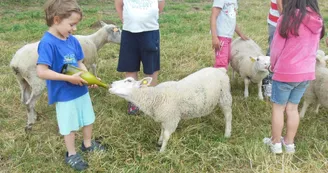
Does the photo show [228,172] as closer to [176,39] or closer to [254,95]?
[254,95]

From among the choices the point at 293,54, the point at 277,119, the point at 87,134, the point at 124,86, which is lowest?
the point at 87,134

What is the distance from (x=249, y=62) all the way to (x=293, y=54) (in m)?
1.96

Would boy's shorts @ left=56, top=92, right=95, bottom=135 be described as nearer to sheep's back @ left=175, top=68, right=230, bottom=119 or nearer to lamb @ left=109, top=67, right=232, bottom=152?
lamb @ left=109, top=67, right=232, bottom=152

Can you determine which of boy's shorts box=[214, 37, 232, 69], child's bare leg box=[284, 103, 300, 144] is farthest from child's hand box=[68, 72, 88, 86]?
boy's shorts box=[214, 37, 232, 69]

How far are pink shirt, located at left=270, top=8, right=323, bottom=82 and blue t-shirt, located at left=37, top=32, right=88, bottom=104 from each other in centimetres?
187

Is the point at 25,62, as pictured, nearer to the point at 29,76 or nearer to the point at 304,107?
the point at 29,76

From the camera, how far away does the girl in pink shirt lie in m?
2.99

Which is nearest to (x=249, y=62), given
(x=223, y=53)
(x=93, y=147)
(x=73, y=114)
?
(x=223, y=53)

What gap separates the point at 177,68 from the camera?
242 inches

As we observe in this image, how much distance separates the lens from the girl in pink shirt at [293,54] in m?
2.99

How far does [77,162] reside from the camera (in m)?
3.25

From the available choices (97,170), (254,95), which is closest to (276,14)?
(254,95)

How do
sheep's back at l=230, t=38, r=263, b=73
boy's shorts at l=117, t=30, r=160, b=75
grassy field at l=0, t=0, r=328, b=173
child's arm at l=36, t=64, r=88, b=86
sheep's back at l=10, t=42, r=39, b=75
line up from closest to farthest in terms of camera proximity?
child's arm at l=36, t=64, r=88, b=86, grassy field at l=0, t=0, r=328, b=173, sheep's back at l=10, t=42, r=39, b=75, boy's shorts at l=117, t=30, r=160, b=75, sheep's back at l=230, t=38, r=263, b=73

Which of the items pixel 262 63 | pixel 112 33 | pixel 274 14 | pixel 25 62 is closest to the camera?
pixel 25 62
